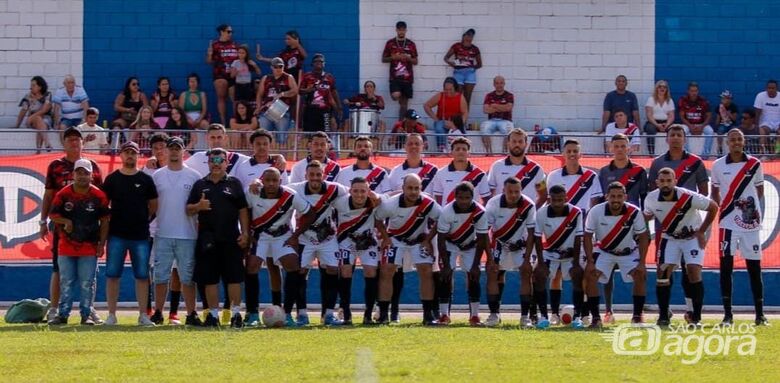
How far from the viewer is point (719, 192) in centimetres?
1745

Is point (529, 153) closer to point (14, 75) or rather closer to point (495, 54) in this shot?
point (495, 54)

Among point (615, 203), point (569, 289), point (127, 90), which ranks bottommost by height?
point (569, 289)

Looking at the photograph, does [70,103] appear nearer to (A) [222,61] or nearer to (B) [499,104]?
(A) [222,61]

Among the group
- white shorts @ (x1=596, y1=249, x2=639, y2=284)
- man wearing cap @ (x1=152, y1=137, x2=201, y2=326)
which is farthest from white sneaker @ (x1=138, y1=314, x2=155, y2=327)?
white shorts @ (x1=596, y1=249, x2=639, y2=284)

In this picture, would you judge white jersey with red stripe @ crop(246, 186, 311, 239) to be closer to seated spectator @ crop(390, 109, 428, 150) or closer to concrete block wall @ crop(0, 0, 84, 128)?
seated spectator @ crop(390, 109, 428, 150)

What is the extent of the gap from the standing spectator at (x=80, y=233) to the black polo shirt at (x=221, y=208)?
1102 millimetres

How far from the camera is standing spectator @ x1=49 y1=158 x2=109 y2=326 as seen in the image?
1681cm

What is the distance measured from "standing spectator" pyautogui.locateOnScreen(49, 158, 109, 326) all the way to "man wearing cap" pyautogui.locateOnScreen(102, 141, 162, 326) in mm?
134

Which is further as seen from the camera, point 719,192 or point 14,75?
point 14,75

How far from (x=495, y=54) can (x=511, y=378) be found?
51.4 ft

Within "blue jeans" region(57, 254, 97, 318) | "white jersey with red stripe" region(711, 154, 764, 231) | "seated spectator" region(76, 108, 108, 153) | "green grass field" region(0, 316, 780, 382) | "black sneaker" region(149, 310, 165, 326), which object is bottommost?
"black sneaker" region(149, 310, 165, 326)

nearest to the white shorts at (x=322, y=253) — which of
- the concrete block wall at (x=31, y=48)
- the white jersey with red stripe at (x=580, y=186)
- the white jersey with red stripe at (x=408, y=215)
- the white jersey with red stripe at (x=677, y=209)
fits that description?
the white jersey with red stripe at (x=408, y=215)

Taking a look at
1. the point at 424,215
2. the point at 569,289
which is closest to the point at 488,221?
the point at 424,215

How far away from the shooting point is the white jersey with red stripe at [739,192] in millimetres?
17281
